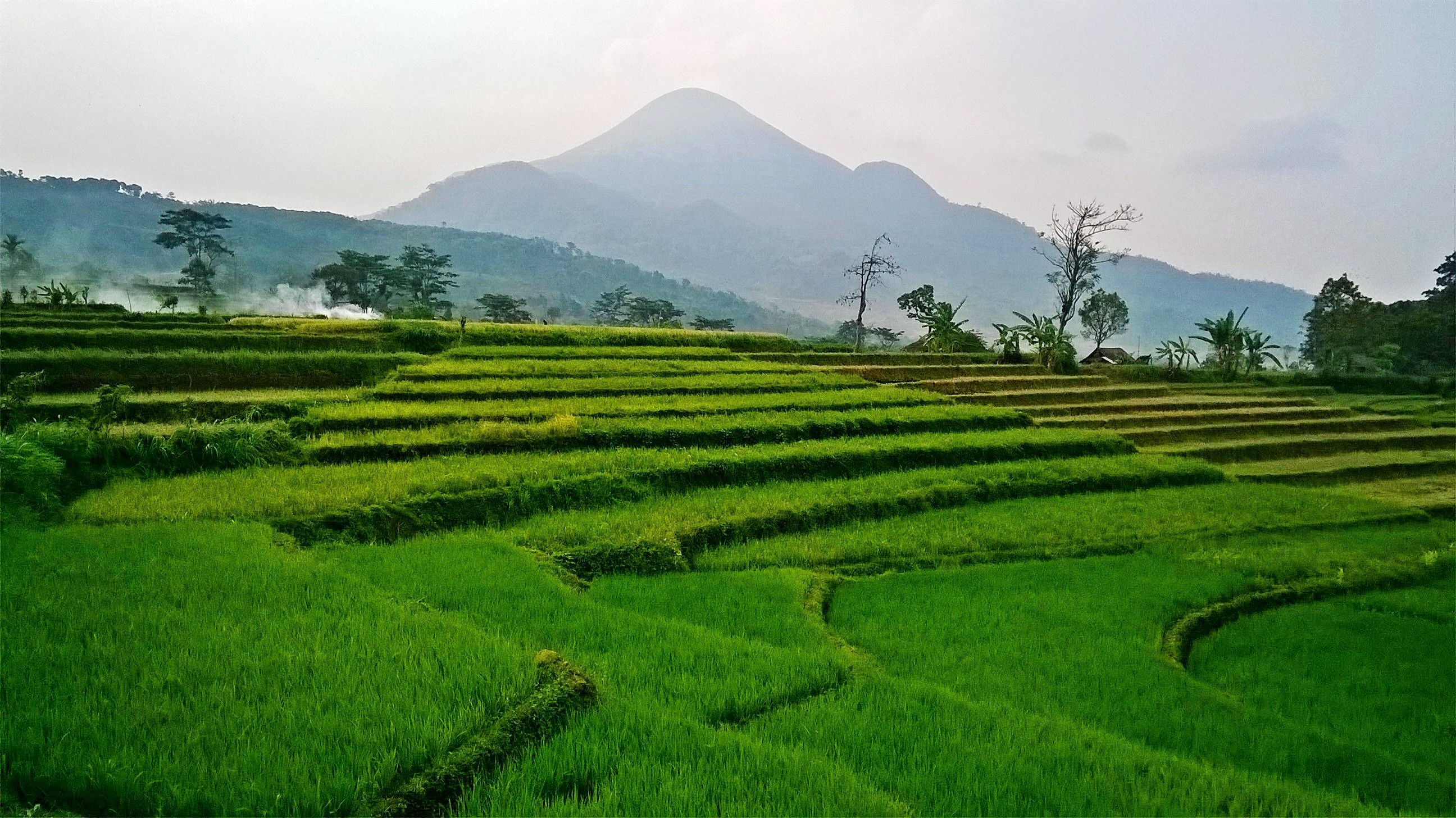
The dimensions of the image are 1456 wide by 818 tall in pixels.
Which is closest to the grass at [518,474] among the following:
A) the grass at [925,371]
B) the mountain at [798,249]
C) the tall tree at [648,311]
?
the grass at [925,371]

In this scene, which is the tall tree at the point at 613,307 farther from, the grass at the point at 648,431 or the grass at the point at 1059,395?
the grass at the point at 648,431

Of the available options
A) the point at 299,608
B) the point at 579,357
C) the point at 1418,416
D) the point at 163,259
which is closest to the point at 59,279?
the point at 163,259

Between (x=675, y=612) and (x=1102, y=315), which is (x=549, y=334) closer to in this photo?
(x=675, y=612)

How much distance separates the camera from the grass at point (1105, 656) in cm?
352

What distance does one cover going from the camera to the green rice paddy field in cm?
278

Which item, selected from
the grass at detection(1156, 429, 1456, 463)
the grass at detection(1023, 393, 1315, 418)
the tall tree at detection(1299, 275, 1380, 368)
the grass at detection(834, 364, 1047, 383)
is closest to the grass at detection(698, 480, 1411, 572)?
the grass at detection(1156, 429, 1456, 463)

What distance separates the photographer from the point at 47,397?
30.4 ft

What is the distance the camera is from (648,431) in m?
10.2

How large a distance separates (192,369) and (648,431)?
22.0ft

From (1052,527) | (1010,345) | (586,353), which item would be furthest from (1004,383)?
(1052,527)

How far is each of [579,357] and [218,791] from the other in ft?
46.0

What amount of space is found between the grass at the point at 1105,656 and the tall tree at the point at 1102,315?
1555 inches

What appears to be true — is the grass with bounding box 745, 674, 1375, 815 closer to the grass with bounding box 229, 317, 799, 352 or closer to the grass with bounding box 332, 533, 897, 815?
the grass with bounding box 332, 533, 897, 815

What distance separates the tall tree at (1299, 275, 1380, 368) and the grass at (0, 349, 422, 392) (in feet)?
101
